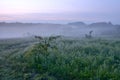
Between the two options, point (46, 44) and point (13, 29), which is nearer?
point (46, 44)

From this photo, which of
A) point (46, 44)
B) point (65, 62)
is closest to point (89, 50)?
point (46, 44)

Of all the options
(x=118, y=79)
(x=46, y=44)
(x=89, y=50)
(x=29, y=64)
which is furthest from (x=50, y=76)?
(x=89, y=50)

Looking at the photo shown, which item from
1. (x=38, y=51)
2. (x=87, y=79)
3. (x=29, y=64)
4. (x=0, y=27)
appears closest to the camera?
(x=87, y=79)

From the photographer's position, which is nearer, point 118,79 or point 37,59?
point 118,79

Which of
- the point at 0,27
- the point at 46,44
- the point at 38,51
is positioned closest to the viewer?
the point at 38,51

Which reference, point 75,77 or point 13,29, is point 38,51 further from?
point 13,29

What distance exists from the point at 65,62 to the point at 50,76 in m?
2.65

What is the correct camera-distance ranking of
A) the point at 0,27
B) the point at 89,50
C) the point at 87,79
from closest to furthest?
the point at 87,79, the point at 89,50, the point at 0,27

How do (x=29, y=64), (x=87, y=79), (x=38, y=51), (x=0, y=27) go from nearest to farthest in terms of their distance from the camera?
1. (x=87, y=79)
2. (x=29, y=64)
3. (x=38, y=51)
4. (x=0, y=27)

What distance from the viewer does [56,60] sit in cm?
1571

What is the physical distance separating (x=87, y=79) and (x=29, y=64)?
362cm

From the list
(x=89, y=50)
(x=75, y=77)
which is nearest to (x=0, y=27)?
(x=89, y=50)

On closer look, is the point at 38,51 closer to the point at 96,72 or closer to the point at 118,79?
the point at 96,72

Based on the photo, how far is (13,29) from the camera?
11794 centimetres
